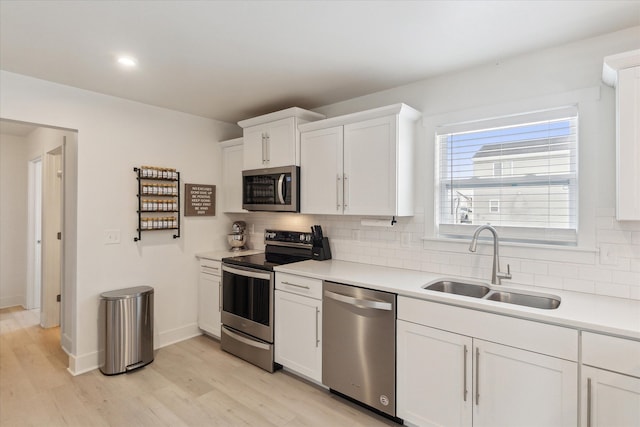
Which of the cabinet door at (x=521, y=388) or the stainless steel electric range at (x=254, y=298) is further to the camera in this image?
the stainless steel electric range at (x=254, y=298)

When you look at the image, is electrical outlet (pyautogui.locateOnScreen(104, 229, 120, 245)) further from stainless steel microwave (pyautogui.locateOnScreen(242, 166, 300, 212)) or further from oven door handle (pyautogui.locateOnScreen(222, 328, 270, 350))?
oven door handle (pyautogui.locateOnScreen(222, 328, 270, 350))

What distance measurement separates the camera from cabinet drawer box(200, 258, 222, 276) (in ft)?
11.6

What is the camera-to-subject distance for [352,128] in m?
2.82

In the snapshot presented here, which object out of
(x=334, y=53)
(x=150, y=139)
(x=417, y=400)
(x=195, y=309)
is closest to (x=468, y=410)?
(x=417, y=400)

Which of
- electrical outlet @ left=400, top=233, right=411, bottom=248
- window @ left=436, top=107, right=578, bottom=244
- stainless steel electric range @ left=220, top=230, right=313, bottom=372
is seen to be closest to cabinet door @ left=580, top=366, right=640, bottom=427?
window @ left=436, top=107, right=578, bottom=244

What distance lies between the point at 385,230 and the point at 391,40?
1522mm

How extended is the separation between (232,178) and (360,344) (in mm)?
2497

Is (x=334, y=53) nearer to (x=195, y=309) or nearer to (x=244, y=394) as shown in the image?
(x=244, y=394)

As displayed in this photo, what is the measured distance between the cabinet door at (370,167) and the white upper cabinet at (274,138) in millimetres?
543

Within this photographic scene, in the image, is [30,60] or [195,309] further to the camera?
[195,309]

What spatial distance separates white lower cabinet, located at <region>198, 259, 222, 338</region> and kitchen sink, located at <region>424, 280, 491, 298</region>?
217 cm

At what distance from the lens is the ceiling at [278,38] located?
177cm

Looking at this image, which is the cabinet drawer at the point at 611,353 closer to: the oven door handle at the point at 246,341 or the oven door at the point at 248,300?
the oven door at the point at 248,300

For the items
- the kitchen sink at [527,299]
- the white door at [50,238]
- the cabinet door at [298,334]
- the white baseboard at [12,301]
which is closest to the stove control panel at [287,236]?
the cabinet door at [298,334]
